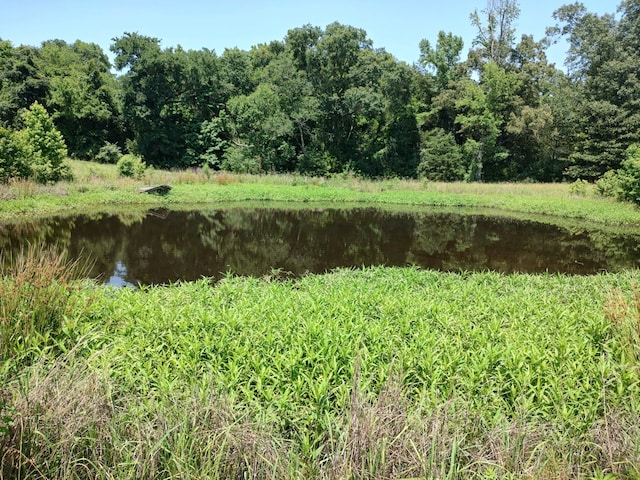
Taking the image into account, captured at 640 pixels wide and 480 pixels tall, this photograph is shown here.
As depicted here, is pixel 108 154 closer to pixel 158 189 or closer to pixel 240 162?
pixel 240 162

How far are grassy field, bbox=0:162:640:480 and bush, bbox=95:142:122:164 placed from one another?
1151 inches

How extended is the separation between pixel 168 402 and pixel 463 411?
209cm

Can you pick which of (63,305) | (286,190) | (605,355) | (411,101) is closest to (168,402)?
(63,305)

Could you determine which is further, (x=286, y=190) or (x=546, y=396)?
(x=286, y=190)

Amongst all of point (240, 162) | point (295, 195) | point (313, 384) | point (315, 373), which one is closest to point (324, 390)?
point (313, 384)

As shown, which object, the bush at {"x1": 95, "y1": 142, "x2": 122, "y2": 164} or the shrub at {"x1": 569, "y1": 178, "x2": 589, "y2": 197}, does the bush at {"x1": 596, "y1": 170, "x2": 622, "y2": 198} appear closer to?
the shrub at {"x1": 569, "y1": 178, "x2": 589, "y2": 197}

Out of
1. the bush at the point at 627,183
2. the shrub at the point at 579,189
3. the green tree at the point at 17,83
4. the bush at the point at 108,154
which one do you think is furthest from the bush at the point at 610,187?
the green tree at the point at 17,83

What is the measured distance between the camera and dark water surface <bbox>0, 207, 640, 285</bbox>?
32.2 feet

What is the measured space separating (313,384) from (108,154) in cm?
3370

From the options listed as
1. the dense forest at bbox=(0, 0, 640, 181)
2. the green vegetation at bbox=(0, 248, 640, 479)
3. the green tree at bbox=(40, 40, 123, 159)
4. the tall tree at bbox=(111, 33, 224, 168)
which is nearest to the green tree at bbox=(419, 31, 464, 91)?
the dense forest at bbox=(0, 0, 640, 181)

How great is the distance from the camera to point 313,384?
329 cm

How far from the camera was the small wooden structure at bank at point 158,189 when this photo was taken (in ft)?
67.4

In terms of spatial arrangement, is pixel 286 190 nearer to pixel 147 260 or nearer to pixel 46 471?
pixel 147 260

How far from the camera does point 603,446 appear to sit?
2680 millimetres
